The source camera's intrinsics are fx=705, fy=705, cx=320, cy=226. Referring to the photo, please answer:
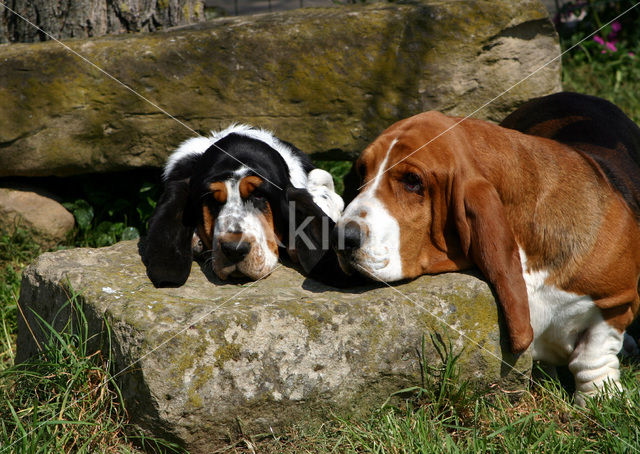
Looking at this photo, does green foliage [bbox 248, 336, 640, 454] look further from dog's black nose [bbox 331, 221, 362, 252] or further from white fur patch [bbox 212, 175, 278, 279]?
white fur patch [bbox 212, 175, 278, 279]

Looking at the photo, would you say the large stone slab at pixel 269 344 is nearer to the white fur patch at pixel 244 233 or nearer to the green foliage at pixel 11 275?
the white fur patch at pixel 244 233

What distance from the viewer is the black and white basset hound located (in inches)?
135

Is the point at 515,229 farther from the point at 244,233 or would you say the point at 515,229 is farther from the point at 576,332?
the point at 244,233

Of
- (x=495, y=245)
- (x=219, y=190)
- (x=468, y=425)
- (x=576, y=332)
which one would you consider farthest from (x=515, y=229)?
(x=219, y=190)

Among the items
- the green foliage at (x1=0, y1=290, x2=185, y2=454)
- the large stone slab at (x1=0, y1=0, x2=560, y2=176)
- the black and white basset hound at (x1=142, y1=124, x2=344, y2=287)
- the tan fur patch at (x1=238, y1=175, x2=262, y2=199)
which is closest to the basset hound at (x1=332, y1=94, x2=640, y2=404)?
the black and white basset hound at (x1=142, y1=124, x2=344, y2=287)

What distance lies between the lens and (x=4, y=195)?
4.85 metres

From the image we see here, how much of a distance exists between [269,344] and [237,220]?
83cm

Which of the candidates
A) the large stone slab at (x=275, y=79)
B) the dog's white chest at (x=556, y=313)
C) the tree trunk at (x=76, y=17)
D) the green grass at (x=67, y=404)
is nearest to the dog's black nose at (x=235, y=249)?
the green grass at (x=67, y=404)

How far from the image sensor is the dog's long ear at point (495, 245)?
310 centimetres

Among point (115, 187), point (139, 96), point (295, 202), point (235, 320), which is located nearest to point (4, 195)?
point (115, 187)

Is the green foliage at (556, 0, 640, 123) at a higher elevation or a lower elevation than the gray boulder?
higher

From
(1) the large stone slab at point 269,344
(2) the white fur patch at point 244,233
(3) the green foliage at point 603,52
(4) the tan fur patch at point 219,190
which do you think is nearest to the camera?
(1) the large stone slab at point 269,344

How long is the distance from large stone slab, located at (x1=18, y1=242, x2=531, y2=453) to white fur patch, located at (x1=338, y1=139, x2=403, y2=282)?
0.13 meters

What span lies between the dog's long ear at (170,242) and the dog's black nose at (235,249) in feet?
0.73
